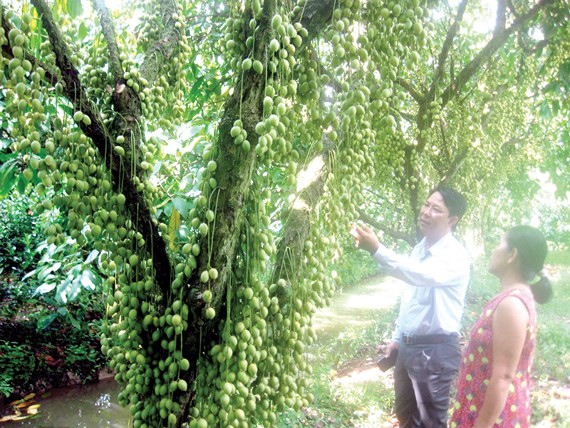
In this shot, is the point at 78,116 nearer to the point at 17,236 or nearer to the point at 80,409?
the point at 80,409

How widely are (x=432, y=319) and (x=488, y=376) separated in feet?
1.96

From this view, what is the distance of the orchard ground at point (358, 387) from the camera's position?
3.46 metres

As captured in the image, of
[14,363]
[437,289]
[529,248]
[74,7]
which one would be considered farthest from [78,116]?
[14,363]

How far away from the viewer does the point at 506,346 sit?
164 cm

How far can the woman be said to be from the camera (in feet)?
5.36

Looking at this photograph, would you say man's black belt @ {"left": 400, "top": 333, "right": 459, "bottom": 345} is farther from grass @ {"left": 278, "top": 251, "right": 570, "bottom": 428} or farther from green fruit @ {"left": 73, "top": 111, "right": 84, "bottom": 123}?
green fruit @ {"left": 73, "top": 111, "right": 84, "bottom": 123}

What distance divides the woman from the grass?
1.66 meters

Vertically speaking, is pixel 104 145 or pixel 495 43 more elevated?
pixel 495 43

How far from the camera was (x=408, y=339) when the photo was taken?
2430mm

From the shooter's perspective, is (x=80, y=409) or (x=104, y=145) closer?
(x=104, y=145)

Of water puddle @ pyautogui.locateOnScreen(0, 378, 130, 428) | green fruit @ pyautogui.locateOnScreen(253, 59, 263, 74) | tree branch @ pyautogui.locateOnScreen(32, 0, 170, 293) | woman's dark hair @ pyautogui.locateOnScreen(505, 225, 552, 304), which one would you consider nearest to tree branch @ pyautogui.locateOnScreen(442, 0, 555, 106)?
woman's dark hair @ pyautogui.locateOnScreen(505, 225, 552, 304)

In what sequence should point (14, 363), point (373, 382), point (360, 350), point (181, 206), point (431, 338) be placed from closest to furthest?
point (181, 206)
point (431, 338)
point (14, 363)
point (373, 382)
point (360, 350)

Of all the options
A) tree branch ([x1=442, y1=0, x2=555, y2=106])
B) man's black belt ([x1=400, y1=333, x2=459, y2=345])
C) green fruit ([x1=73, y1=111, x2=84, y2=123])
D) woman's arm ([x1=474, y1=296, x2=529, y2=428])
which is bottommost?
man's black belt ([x1=400, y1=333, x2=459, y2=345])

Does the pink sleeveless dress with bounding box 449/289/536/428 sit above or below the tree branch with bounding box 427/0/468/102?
below
